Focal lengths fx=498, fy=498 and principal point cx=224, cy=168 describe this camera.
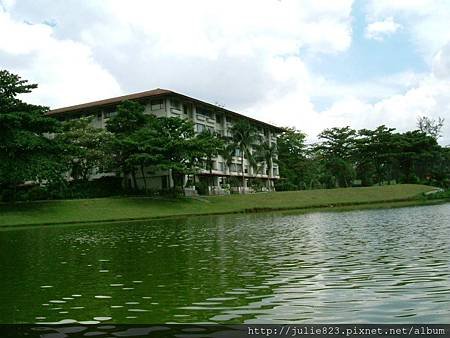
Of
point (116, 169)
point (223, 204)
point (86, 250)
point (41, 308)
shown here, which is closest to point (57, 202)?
point (116, 169)

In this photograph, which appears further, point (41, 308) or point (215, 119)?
point (215, 119)

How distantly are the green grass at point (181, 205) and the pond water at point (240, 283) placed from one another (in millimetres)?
28767

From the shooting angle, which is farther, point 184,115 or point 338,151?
point 338,151

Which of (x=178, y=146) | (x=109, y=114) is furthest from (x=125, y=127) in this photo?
(x=109, y=114)

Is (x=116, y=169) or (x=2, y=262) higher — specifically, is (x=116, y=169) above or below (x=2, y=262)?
above

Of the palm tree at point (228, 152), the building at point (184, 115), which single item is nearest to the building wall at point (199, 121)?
the building at point (184, 115)

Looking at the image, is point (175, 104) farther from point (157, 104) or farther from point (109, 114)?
point (109, 114)

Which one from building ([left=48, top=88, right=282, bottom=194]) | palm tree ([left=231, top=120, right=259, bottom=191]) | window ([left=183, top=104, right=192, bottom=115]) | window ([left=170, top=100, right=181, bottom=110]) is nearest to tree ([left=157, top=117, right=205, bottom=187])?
building ([left=48, top=88, right=282, bottom=194])

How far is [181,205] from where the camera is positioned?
56656 mm

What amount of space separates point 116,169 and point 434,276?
5985cm

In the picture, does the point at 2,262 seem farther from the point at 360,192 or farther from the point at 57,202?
the point at 360,192

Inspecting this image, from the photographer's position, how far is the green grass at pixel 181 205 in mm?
46781

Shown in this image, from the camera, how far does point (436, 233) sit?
1991 cm

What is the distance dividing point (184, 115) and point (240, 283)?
66995 millimetres
